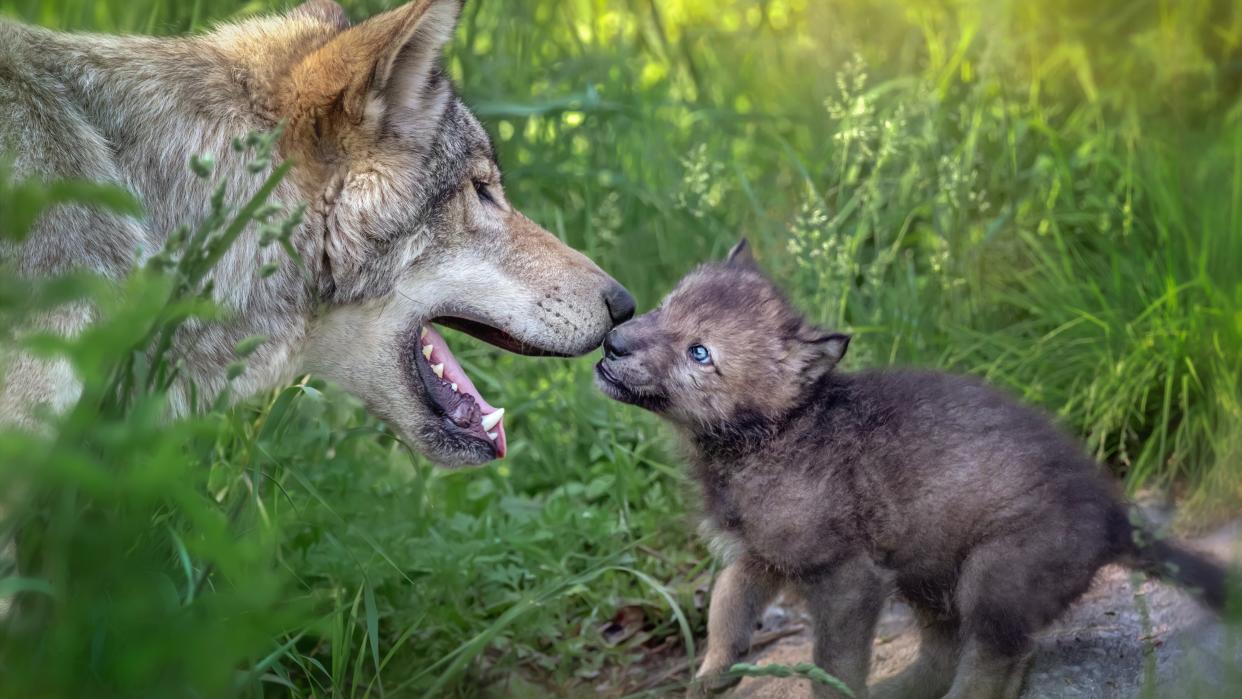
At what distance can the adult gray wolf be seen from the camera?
319cm

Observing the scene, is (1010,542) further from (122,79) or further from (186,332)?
(122,79)

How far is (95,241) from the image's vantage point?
10.2ft

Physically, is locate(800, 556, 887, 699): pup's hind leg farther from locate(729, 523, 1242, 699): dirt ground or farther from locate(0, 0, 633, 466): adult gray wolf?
locate(0, 0, 633, 466): adult gray wolf

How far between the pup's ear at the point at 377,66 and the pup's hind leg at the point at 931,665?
84.1 inches

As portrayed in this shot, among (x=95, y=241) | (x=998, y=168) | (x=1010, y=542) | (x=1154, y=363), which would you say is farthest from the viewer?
(x=998, y=168)

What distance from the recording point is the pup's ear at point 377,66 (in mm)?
3367

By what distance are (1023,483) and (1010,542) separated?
17cm

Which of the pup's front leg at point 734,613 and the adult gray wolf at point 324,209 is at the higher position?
the adult gray wolf at point 324,209

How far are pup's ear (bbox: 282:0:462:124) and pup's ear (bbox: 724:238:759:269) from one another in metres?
1.17

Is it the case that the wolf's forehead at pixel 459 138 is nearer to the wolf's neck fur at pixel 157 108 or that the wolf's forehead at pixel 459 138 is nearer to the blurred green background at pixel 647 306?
the wolf's neck fur at pixel 157 108

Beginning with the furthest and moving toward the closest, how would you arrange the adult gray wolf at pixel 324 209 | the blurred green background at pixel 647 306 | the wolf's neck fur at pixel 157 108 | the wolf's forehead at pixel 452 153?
the wolf's forehead at pixel 452 153, the wolf's neck fur at pixel 157 108, the adult gray wolf at pixel 324 209, the blurred green background at pixel 647 306

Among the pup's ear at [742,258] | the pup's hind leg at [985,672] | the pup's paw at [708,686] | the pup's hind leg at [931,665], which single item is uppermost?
the pup's ear at [742,258]

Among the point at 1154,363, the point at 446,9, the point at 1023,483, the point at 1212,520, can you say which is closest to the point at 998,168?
the point at 1154,363

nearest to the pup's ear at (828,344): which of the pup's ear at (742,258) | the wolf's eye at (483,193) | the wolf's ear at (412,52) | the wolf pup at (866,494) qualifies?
the wolf pup at (866,494)
